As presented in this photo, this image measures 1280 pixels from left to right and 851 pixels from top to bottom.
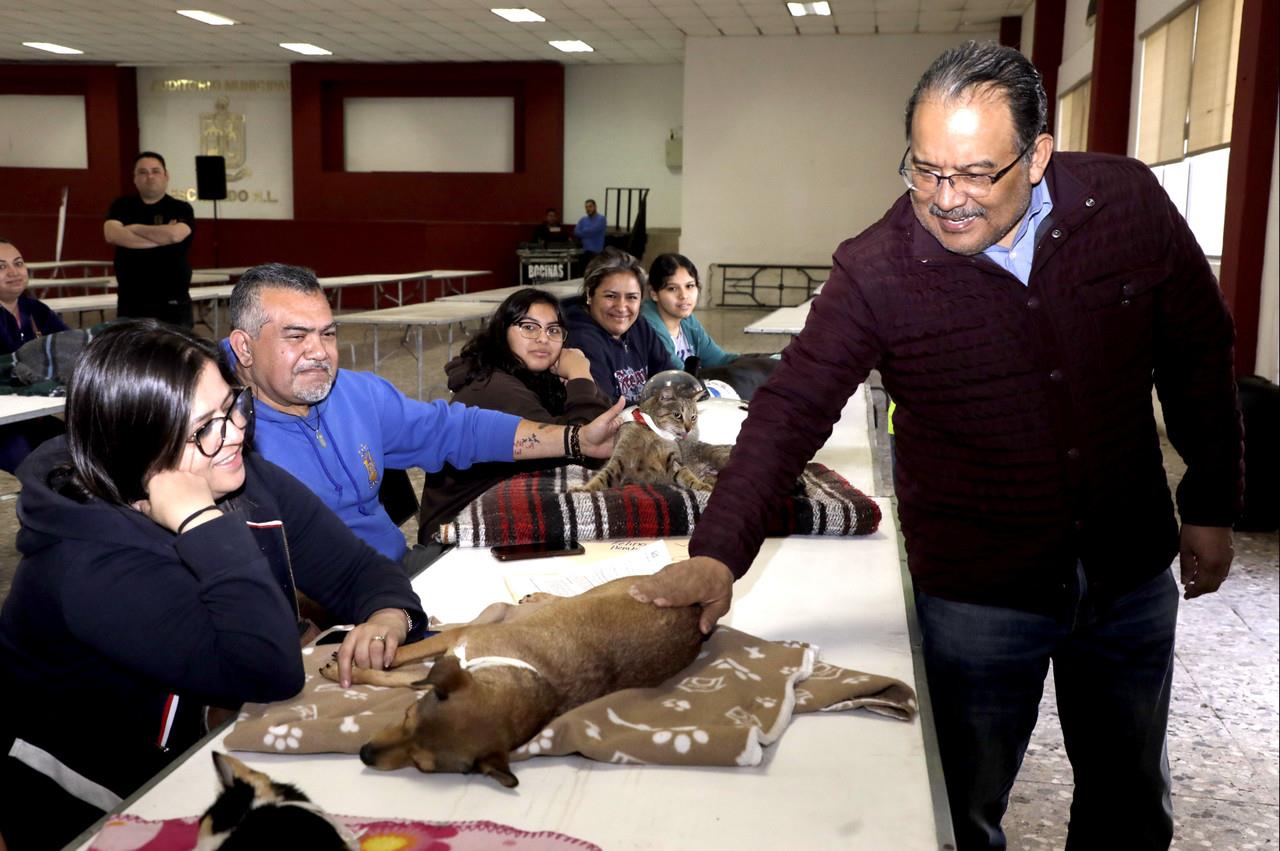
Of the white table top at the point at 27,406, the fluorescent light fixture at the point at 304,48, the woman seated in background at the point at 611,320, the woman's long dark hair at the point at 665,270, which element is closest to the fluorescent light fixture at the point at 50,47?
the fluorescent light fixture at the point at 304,48

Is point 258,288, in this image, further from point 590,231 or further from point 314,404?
point 590,231

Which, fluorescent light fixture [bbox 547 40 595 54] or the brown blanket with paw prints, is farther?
fluorescent light fixture [bbox 547 40 595 54]

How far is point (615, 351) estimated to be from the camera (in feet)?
14.1

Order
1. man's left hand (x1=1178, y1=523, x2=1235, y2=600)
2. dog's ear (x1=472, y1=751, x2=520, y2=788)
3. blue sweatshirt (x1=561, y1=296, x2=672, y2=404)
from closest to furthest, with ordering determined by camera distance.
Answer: dog's ear (x1=472, y1=751, x2=520, y2=788) < man's left hand (x1=1178, y1=523, x2=1235, y2=600) < blue sweatshirt (x1=561, y1=296, x2=672, y2=404)

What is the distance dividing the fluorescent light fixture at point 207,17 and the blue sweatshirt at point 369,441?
13.3m

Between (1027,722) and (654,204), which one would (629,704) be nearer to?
(1027,722)

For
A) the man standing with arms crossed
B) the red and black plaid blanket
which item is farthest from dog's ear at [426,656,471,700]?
the man standing with arms crossed

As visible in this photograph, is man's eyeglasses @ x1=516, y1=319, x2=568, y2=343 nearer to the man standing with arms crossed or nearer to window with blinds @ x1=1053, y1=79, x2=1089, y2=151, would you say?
the man standing with arms crossed

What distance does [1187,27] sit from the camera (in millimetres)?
7656

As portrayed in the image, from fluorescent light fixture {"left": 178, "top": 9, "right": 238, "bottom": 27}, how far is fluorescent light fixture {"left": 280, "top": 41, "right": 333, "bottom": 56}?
1435 millimetres

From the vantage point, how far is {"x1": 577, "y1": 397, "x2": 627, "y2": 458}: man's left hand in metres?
2.85

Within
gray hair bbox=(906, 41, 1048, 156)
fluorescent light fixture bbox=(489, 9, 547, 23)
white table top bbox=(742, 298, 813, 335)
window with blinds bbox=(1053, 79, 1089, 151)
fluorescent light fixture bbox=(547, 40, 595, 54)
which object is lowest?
white table top bbox=(742, 298, 813, 335)

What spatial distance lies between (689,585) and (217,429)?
2.25ft

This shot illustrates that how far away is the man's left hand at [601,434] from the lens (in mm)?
2848
